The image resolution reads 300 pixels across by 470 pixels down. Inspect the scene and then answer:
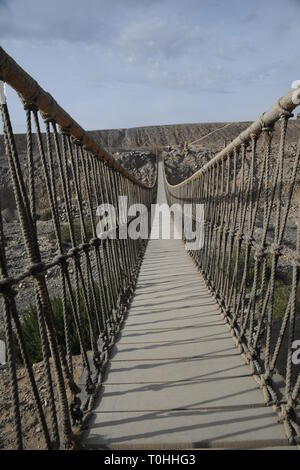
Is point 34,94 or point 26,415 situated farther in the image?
point 26,415

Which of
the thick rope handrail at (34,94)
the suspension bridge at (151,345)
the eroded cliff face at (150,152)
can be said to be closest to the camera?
the thick rope handrail at (34,94)

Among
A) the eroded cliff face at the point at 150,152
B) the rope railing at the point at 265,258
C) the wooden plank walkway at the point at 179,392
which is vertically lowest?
the eroded cliff face at the point at 150,152

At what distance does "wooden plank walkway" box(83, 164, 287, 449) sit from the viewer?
1700 mm

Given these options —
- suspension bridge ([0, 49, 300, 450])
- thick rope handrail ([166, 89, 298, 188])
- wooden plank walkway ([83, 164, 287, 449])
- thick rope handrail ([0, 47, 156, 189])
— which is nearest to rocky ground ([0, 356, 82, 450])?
suspension bridge ([0, 49, 300, 450])

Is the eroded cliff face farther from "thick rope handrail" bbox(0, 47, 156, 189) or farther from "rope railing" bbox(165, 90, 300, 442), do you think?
"thick rope handrail" bbox(0, 47, 156, 189)

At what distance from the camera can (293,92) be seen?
5.24 ft

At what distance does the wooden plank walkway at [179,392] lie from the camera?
5.58 ft

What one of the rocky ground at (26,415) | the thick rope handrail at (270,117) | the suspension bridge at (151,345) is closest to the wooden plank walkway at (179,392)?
the suspension bridge at (151,345)

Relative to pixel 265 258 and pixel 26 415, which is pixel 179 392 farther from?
pixel 26 415

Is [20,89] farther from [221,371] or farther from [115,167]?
[115,167]

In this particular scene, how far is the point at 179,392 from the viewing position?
2072 millimetres

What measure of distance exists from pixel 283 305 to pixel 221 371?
337 cm

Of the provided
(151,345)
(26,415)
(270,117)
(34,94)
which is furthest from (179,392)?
(34,94)

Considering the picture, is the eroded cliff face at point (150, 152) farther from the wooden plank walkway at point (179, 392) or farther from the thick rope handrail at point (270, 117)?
the wooden plank walkway at point (179, 392)
